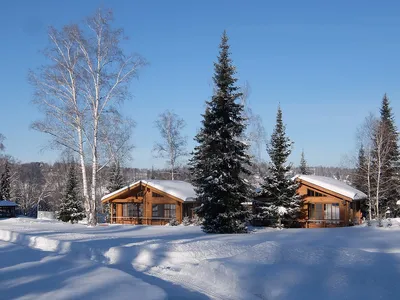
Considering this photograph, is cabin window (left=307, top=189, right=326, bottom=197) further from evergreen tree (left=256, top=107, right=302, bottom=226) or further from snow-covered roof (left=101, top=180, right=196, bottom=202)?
snow-covered roof (left=101, top=180, right=196, bottom=202)

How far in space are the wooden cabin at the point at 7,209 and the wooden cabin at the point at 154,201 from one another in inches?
1050

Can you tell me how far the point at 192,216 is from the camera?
129 feet

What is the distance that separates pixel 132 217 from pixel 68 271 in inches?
1159

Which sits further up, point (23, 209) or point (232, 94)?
point (232, 94)

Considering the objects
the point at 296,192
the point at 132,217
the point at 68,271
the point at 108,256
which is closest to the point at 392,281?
the point at 68,271

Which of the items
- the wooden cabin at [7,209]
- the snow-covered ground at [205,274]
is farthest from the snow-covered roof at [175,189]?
the wooden cabin at [7,209]

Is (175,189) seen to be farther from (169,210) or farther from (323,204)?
(323,204)

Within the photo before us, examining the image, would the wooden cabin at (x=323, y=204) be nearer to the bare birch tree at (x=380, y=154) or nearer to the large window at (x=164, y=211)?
the bare birch tree at (x=380, y=154)

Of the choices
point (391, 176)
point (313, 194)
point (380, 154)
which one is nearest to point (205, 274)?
point (313, 194)

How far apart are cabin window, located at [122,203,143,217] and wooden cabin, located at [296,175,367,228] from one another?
15.6 metres

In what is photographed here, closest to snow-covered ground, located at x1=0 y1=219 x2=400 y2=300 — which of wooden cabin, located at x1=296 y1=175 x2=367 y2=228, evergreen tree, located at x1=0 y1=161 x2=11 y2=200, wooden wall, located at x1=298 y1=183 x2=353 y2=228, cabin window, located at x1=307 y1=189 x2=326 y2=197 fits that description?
wooden cabin, located at x1=296 y1=175 x2=367 y2=228

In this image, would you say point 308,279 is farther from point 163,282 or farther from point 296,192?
point 296,192

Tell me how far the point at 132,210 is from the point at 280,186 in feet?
53.2

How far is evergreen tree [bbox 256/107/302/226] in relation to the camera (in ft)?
107
